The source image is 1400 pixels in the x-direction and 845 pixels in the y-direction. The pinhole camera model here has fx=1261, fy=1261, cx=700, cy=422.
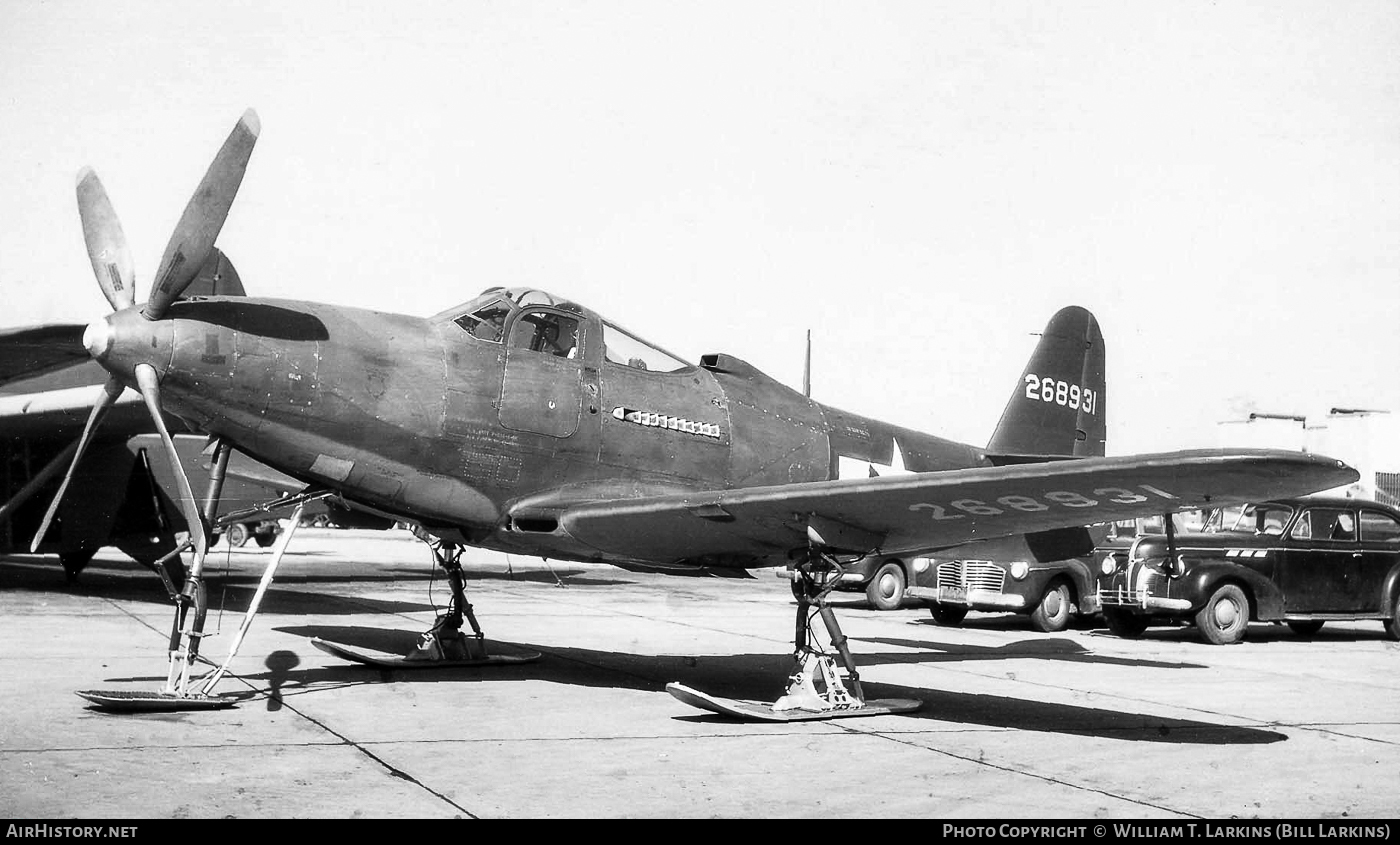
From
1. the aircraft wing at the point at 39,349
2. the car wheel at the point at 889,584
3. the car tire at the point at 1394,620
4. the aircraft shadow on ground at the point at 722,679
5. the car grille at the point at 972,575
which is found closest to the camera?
the aircraft shadow on ground at the point at 722,679

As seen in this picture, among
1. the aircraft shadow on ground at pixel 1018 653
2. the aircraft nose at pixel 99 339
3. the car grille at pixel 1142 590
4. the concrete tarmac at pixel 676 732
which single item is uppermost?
the aircraft nose at pixel 99 339

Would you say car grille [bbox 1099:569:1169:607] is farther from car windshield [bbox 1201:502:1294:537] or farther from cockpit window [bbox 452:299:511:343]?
cockpit window [bbox 452:299:511:343]

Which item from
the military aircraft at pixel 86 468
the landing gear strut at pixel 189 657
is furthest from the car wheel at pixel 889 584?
the landing gear strut at pixel 189 657

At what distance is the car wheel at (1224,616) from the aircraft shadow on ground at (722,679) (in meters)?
2.31

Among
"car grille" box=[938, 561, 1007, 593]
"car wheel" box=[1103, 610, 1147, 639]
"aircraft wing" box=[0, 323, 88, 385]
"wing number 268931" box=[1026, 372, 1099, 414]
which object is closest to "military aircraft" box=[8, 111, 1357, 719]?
"wing number 268931" box=[1026, 372, 1099, 414]

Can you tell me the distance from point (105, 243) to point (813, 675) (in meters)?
5.49

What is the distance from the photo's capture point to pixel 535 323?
9031mm

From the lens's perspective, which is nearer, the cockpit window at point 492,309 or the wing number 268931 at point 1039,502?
the wing number 268931 at point 1039,502

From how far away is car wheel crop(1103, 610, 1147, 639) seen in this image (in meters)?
15.3

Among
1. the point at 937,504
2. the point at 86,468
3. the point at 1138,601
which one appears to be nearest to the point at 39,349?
the point at 86,468

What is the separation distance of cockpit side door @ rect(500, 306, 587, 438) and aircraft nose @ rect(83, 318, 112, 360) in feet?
8.26

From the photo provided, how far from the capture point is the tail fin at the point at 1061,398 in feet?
43.7

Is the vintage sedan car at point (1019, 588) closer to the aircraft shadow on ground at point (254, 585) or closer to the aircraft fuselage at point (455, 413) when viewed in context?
the aircraft fuselage at point (455, 413)

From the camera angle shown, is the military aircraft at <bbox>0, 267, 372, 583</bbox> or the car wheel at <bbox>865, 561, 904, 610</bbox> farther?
the car wheel at <bbox>865, 561, 904, 610</bbox>
